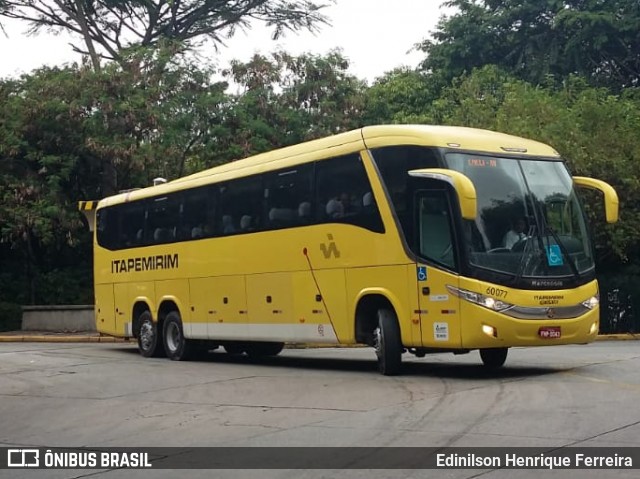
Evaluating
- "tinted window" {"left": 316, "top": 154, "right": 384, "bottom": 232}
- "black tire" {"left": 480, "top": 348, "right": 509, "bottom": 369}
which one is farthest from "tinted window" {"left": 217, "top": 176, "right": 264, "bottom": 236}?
"black tire" {"left": 480, "top": 348, "right": 509, "bottom": 369}

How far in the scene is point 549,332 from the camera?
1323 cm

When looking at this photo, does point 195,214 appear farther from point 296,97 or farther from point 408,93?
point 408,93

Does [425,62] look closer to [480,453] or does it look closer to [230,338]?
[230,338]

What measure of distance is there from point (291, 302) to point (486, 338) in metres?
4.37

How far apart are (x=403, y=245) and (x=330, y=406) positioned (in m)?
3.31

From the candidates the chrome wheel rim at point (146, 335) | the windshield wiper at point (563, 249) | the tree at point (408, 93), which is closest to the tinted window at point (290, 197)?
the windshield wiper at point (563, 249)

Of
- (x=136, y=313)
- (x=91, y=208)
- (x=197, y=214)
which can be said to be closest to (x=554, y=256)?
(x=197, y=214)

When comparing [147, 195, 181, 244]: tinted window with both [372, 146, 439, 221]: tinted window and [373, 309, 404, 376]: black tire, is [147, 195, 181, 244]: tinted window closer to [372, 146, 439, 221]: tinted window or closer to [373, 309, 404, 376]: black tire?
[372, 146, 439, 221]: tinted window

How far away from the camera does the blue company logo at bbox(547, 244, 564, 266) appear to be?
13.5m

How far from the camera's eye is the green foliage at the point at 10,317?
31750mm

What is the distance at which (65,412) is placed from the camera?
1211cm

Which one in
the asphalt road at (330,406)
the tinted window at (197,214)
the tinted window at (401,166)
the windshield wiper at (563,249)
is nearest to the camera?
the asphalt road at (330,406)

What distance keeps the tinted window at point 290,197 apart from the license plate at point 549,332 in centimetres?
441

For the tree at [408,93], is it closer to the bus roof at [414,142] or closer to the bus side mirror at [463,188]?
the bus roof at [414,142]
